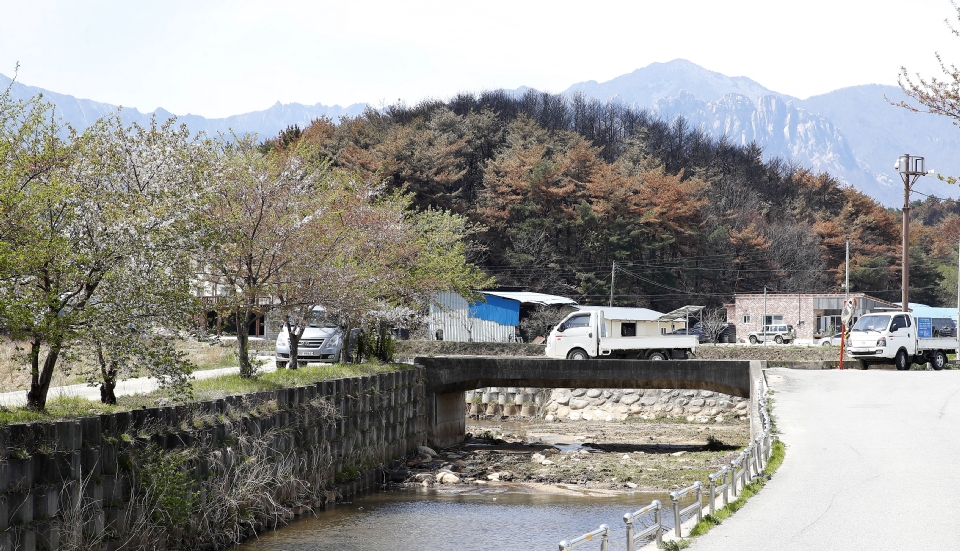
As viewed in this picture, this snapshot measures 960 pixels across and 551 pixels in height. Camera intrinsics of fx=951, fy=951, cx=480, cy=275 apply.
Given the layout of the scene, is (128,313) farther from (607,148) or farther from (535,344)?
(607,148)

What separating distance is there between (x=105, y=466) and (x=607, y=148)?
8238cm

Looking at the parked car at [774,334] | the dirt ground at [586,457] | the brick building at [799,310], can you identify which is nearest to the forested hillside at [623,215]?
the brick building at [799,310]

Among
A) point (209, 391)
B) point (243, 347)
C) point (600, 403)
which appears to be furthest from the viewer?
point (600, 403)

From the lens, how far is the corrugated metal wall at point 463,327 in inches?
2074

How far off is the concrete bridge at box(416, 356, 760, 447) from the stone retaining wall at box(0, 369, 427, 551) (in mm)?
4856

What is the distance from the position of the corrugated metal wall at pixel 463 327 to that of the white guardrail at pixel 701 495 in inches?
1407

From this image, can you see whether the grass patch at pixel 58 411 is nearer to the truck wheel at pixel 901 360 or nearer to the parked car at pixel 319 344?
the parked car at pixel 319 344

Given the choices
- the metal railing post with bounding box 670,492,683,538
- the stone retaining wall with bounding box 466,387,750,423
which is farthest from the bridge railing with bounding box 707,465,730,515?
the stone retaining wall with bounding box 466,387,750,423

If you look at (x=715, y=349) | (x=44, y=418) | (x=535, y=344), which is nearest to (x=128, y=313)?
(x=44, y=418)

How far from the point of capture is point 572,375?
27.5m

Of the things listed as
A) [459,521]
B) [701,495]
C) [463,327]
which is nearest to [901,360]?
[459,521]

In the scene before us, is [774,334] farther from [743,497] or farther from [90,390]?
[743,497]

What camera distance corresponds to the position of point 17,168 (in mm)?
11312

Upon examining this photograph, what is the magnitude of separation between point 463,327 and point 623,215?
1656 centimetres
